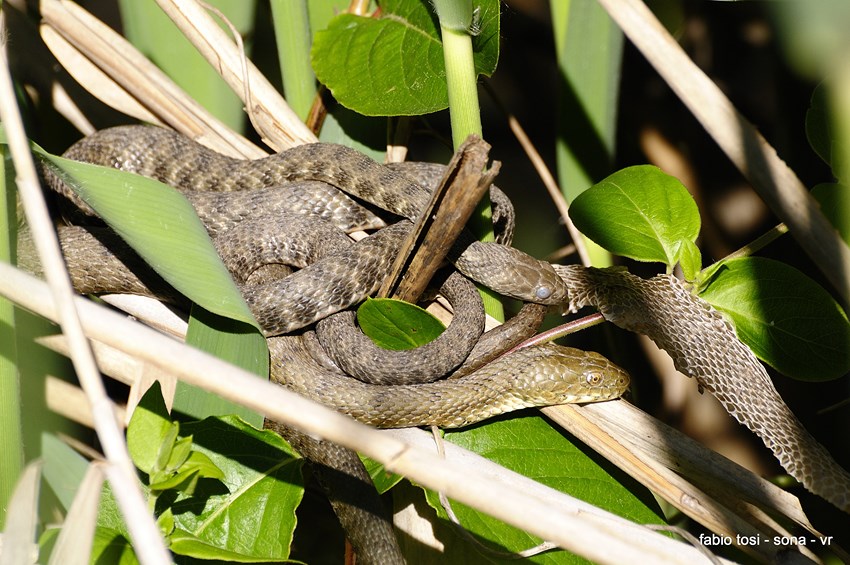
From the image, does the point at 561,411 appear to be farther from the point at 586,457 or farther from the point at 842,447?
the point at 842,447

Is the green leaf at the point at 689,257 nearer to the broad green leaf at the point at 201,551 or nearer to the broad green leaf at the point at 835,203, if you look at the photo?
the broad green leaf at the point at 835,203

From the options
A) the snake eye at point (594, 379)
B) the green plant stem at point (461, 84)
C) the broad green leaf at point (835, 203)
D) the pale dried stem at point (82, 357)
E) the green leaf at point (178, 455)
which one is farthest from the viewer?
the snake eye at point (594, 379)

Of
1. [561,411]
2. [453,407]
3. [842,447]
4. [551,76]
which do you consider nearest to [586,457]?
[561,411]

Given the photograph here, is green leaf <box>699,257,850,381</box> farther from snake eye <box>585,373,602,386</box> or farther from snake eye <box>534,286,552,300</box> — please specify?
snake eye <box>534,286,552,300</box>

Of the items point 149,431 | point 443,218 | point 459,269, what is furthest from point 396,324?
point 149,431

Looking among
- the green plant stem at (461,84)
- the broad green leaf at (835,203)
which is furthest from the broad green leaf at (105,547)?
the broad green leaf at (835,203)
